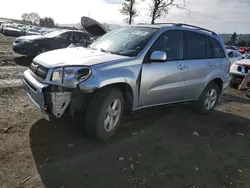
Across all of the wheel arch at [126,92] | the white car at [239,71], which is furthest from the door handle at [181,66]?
the white car at [239,71]

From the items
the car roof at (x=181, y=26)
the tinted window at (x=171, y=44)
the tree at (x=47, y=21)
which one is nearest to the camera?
the tinted window at (x=171, y=44)

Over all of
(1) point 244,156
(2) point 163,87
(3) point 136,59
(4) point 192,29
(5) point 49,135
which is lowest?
(1) point 244,156

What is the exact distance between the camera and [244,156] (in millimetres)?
4344

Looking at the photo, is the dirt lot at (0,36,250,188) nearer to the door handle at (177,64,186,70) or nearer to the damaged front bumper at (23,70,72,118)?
the damaged front bumper at (23,70,72,118)

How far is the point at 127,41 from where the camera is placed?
15.1ft

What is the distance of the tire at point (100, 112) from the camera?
3.74 meters

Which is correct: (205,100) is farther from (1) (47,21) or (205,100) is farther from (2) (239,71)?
(1) (47,21)

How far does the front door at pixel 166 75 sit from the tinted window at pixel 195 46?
0.26 metres

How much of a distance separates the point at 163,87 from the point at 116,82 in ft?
3.75

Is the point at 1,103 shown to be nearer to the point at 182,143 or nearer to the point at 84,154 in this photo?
the point at 84,154

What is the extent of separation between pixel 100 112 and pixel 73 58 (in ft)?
2.87

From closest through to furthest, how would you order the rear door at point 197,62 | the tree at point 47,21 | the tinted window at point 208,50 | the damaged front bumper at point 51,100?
the damaged front bumper at point 51,100
the rear door at point 197,62
the tinted window at point 208,50
the tree at point 47,21

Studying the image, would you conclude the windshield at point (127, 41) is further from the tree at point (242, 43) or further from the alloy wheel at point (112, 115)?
the tree at point (242, 43)

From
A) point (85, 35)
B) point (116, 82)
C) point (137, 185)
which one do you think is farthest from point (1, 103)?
point (85, 35)
